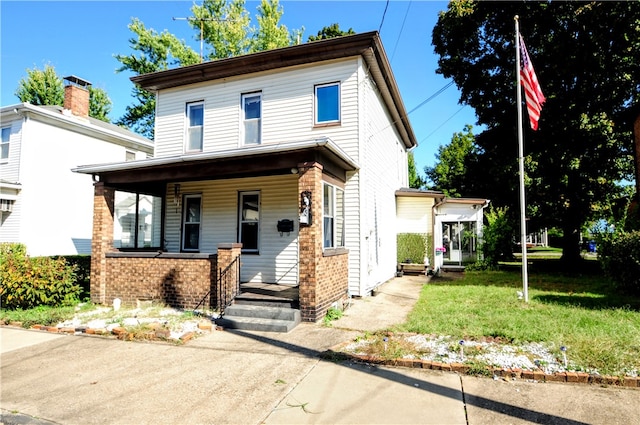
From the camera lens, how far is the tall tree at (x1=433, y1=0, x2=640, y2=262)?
13.9 metres

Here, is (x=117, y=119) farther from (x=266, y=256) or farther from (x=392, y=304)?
(x=392, y=304)

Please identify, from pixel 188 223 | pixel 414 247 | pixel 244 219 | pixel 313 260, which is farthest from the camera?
pixel 414 247

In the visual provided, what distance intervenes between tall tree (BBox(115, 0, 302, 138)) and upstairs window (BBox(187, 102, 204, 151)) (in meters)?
14.2

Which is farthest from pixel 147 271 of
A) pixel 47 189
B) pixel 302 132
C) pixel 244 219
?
pixel 47 189

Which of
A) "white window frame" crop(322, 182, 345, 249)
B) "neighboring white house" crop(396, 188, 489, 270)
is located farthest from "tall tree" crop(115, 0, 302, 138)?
"white window frame" crop(322, 182, 345, 249)

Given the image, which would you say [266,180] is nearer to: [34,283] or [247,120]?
[247,120]

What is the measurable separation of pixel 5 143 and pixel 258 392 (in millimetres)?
16221

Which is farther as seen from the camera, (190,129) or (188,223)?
(190,129)

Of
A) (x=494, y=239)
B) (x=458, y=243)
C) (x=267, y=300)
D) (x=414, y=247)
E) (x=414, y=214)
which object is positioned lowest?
(x=267, y=300)

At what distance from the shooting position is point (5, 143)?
13.9 m

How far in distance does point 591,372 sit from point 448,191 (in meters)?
31.5

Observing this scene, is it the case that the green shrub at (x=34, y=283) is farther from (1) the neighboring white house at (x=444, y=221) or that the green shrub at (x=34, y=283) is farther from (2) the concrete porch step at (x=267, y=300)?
(1) the neighboring white house at (x=444, y=221)

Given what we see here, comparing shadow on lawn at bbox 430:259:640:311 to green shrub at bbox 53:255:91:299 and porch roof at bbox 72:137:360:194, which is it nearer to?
porch roof at bbox 72:137:360:194

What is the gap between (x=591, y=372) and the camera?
4.23 m
